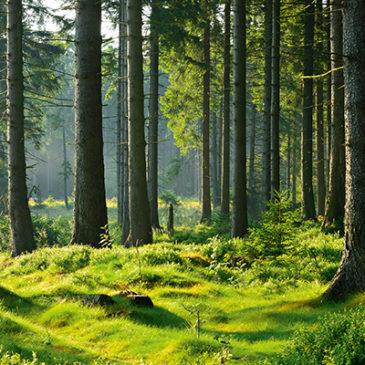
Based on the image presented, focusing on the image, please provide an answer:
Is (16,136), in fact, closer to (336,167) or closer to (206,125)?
(336,167)

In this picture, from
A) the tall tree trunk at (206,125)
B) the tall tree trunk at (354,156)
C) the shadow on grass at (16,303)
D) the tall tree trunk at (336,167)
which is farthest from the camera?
the tall tree trunk at (206,125)

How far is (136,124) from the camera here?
35.9 feet

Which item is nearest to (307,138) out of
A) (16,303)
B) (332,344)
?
(16,303)

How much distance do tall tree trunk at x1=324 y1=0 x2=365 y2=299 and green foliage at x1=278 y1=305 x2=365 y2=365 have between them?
1441 millimetres

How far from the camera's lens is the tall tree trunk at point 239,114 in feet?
39.8

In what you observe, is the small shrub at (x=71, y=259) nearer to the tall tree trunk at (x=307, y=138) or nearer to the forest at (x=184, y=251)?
the forest at (x=184, y=251)

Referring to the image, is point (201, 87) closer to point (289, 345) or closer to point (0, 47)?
point (0, 47)

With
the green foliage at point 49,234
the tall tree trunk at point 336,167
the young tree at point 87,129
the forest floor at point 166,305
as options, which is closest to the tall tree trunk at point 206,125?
the green foliage at point 49,234

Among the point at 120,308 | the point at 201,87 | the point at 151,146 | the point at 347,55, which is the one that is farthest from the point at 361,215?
the point at 201,87

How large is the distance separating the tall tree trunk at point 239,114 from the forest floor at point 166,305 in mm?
1791

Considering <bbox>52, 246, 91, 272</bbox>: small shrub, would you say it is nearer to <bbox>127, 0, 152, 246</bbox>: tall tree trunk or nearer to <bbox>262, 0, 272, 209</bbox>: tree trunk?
<bbox>127, 0, 152, 246</bbox>: tall tree trunk

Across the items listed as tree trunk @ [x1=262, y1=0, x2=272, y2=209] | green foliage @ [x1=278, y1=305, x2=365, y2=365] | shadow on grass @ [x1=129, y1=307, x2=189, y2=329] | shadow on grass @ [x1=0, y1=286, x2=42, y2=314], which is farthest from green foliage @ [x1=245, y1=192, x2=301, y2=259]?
tree trunk @ [x1=262, y1=0, x2=272, y2=209]

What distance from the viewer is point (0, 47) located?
2159 centimetres

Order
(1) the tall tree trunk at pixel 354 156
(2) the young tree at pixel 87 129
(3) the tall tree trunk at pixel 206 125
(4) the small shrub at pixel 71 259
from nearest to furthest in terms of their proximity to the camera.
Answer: (1) the tall tree trunk at pixel 354 156 → (4) the small shrub at pixel 71 259 → (2) the young tree at pixel 87 129 → (3) the tall tree trunk at pixel 206 125
